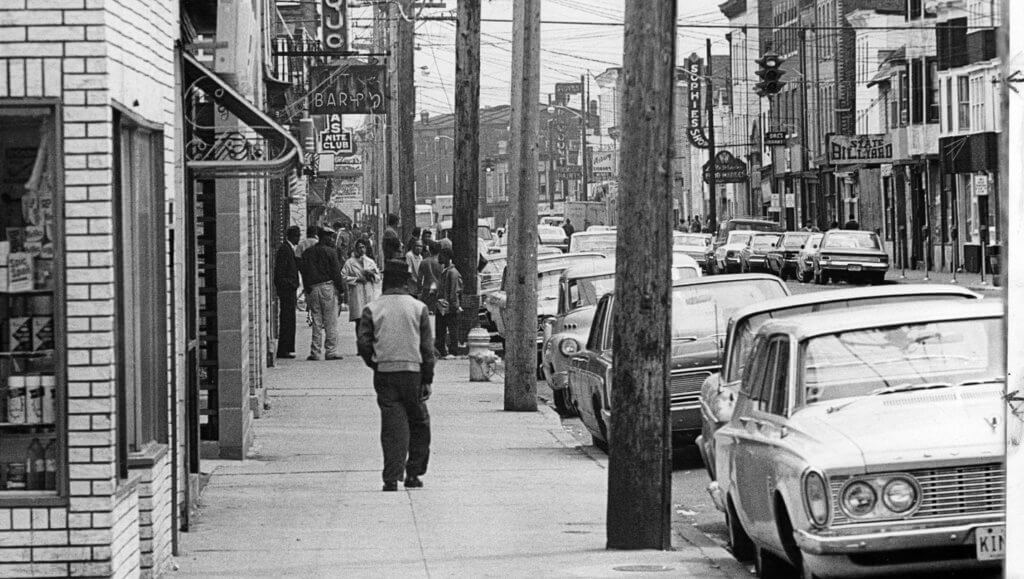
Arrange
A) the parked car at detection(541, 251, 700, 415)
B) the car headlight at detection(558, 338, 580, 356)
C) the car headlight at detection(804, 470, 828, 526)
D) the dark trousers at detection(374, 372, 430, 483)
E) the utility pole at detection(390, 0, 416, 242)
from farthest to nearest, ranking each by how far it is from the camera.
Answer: the utility pole at detection(390, 0, 416, 242) < the parked car at detection(541, 251, 700, 415) < the car headlight at detection(558, 338, 580, 356) < the dark trousers at detection(374, 372, 430, 483) < the car headlight at detection(804, 470, 828, 526)

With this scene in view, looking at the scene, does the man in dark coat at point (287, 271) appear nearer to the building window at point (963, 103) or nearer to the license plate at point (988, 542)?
the license plate at point (988, 542)

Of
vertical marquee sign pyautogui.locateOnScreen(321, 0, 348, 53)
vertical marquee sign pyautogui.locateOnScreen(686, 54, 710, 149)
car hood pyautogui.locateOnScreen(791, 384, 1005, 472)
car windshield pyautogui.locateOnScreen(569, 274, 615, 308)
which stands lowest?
car hood pyautogui.locateOnScreen(791, 384, 1005, 472)

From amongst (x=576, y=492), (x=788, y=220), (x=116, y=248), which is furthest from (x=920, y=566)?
(x=788, y=220)

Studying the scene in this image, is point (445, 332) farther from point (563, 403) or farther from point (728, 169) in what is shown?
point (728, 169)

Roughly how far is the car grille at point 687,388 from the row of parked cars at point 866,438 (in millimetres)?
2321

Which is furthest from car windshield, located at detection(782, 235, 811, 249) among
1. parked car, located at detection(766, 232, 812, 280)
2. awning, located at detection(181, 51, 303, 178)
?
awning, located at detection(181, 51, 303, 178)

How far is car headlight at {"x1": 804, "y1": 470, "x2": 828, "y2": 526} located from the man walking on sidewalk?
512 cm

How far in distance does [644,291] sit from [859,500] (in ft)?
8.44

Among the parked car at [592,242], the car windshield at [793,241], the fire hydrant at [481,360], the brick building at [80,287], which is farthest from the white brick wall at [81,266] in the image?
the car windshield at [793,241]

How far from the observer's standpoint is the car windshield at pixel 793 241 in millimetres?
58031

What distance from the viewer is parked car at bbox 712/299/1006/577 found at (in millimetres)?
7516

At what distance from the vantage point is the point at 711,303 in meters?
15.5

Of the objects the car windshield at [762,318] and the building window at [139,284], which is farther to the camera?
the car windshield at [762,318]

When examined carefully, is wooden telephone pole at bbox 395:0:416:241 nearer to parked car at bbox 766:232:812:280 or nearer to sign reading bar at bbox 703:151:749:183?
parked car at bbox 766:232:812:280
